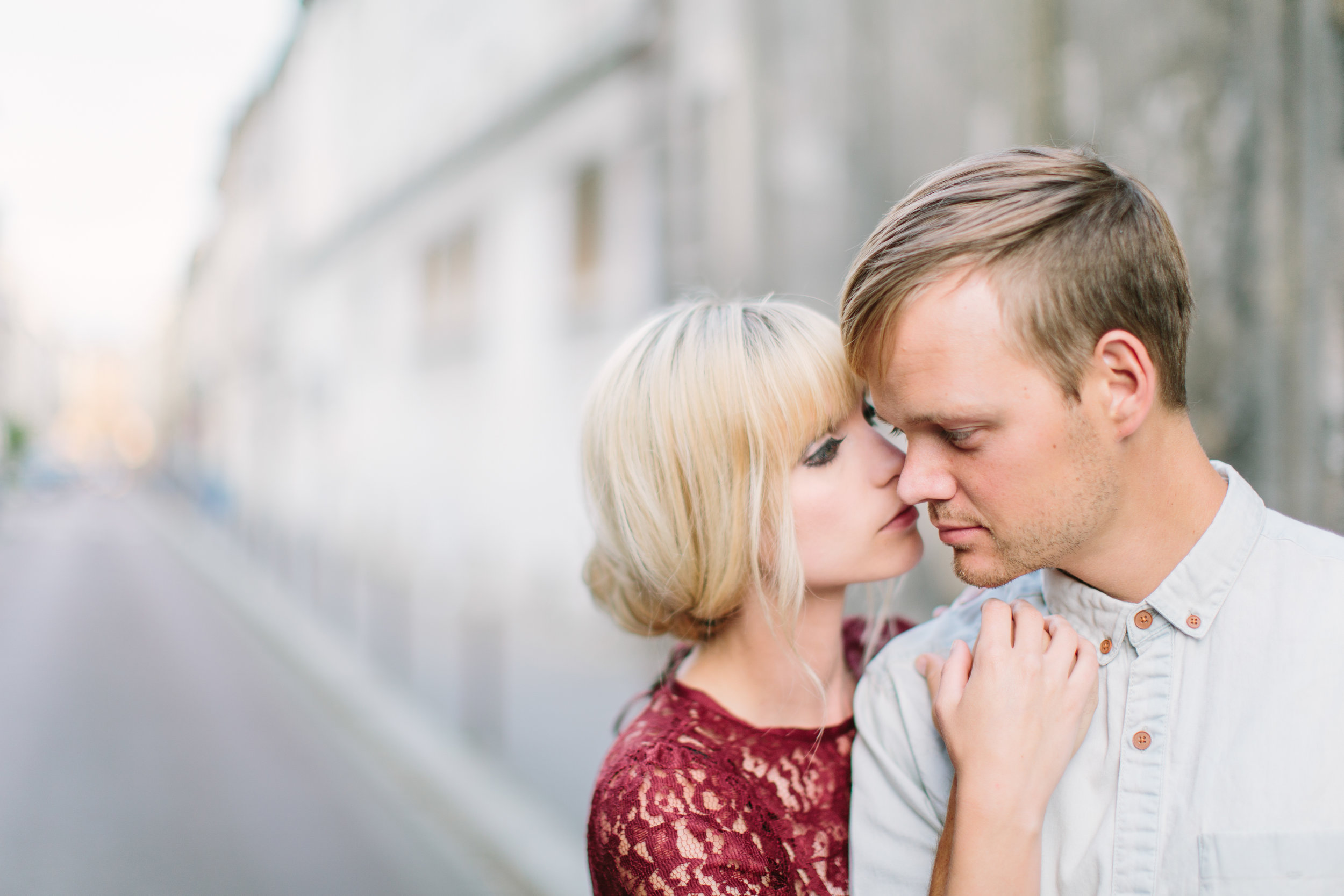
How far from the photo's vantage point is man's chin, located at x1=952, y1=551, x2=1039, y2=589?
1453 mm

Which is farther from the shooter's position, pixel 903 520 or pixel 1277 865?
pixel 903 520

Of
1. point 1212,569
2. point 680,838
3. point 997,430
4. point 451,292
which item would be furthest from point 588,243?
point 1212,569

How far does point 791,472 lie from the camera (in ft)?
6.13

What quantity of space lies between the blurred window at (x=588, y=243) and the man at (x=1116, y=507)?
7.28 meters

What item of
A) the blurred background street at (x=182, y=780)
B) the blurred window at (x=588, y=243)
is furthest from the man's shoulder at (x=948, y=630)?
the blurred window at (x=588, y=243)

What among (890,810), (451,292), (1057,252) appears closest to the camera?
(1057,252)

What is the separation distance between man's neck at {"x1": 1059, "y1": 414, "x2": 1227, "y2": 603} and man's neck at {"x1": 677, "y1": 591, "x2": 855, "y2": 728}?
0.69 metres

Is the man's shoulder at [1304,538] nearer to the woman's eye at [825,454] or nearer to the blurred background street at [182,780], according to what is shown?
the woman's eye at [825,454]

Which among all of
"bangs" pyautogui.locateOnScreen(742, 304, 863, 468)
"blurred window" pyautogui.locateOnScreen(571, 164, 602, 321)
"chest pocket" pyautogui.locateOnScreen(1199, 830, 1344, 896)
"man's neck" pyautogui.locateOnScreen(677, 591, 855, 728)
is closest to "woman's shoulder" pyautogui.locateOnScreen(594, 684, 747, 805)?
"man's neck" pyautogui.locateOnScreen(677, 591, 855, 728)

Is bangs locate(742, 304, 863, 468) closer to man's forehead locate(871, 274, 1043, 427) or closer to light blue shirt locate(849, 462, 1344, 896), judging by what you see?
man's forehead locate(871, 274, 1043, 427)

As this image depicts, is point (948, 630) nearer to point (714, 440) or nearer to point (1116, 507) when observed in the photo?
point (1116, 507)

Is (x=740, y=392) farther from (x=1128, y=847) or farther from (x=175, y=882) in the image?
(x=175, y=882)

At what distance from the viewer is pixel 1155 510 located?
1397 mm

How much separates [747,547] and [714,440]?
0.73 feet
